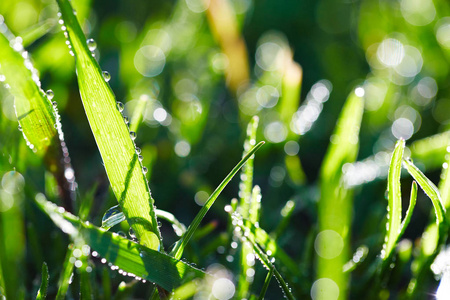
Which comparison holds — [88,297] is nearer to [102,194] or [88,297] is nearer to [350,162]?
[102,194]

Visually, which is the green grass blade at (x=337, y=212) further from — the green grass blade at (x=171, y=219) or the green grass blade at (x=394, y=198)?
the green grass blade at (x=171, y=219)

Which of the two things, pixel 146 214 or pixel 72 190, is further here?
pixel 72 190

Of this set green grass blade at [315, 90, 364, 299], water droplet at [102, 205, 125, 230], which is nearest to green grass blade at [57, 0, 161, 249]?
water droplet at [102, 205, 125, 230]


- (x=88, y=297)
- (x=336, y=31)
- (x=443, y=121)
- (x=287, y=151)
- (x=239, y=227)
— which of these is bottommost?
(x=88, y=297)

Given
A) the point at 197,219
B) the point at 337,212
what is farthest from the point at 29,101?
the point at 337,212

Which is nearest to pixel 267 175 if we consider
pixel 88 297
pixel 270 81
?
pixel 270 81

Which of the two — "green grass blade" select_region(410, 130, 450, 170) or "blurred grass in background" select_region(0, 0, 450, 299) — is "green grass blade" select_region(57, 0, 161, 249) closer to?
"blurred grass in background" select_region(0, 0, 450, 299)

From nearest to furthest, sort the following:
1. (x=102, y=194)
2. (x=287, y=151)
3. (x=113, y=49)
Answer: (x=102, y=194), (x=287, y=151), (x=113, y=49)
